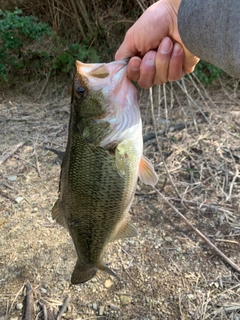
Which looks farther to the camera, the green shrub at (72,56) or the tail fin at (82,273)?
the green shrub at (72,56)

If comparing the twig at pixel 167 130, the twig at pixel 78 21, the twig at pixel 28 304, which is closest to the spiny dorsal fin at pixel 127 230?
the twig at pixel 28 304

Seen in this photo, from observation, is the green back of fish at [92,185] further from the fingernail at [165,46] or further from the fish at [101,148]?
the fingernail at [165,46]

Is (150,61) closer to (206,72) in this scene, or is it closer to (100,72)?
(100,72)

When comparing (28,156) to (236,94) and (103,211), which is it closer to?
(103,211)

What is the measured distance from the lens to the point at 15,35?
548 cm

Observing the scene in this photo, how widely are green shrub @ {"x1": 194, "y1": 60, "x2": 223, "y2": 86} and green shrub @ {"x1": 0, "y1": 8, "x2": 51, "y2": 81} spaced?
2352 millimetres

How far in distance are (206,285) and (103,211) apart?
130 centimetres

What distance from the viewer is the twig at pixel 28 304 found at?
2340 mm

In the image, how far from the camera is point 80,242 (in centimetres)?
173

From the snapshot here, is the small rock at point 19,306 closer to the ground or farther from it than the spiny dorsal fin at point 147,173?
closer to the ground

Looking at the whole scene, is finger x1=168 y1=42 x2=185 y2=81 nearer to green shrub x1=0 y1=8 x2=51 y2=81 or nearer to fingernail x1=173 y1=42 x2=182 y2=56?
fingernail x1=173 y1=42 x2=182 y2=56

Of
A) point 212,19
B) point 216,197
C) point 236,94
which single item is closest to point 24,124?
point 216,197

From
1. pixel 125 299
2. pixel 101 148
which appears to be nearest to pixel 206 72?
pixel 125 299

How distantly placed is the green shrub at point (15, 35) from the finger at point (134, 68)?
378 cm
